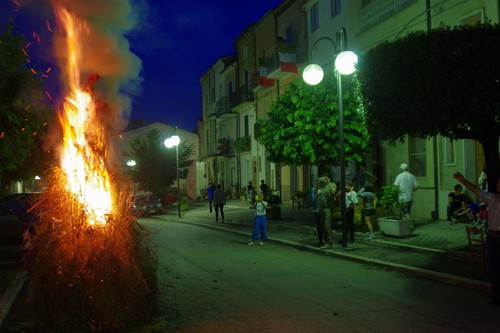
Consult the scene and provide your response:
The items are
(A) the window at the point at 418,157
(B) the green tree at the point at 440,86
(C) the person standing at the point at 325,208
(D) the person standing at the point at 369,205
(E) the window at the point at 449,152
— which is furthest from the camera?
(A) the window at the point at 418,157

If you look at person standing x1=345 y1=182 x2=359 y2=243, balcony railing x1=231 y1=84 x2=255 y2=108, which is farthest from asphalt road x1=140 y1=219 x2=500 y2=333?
balcony railing x1=231 y1=84 x2=255 y2=108

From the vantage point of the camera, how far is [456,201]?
15.5 meters

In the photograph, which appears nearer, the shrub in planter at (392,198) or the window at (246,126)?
the shrub in planter at (392,198)

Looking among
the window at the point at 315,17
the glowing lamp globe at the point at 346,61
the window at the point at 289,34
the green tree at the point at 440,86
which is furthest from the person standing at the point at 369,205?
the window at the point at 289,34

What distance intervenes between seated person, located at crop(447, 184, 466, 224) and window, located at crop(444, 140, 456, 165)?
1398 mm

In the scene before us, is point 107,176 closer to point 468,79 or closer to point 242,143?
point 468,79

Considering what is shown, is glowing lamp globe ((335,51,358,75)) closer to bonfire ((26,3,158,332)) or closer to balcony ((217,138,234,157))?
bonfire ((26,3,158,332))

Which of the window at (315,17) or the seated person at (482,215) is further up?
the window at (315,17)

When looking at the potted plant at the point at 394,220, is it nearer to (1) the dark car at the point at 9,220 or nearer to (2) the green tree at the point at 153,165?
(1) the dark car at the point at 9,220

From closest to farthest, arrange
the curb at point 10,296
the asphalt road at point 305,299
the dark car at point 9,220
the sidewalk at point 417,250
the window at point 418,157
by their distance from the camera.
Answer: the asphalt road at point 305,299, the curb at point 10,296, the sidewalk at point 417,250, the dark car at point 9,220, the window at point 418,157

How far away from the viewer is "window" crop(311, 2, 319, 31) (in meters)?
26.9

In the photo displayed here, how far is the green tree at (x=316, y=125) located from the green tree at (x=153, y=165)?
25.0 metres

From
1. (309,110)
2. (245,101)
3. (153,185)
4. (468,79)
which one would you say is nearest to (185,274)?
(468,79)

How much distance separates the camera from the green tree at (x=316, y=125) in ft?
52.9
